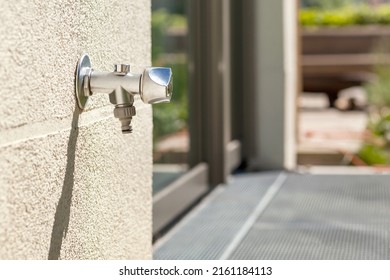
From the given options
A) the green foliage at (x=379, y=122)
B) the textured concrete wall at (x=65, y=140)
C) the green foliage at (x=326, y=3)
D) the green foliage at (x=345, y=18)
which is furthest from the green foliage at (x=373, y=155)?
the green foliage at (x=326, y=3)

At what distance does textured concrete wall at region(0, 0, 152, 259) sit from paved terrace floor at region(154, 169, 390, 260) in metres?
0.68

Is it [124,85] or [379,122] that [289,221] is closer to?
[124,85]

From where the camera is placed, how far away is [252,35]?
180 inches

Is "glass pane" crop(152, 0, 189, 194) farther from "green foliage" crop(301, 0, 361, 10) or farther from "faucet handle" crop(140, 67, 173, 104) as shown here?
"green foliage" crop(301, 0, 361, 10)

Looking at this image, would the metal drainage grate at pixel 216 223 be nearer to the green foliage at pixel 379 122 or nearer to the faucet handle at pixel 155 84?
the faucet handle at pixel 155 84

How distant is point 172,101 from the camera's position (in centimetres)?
326

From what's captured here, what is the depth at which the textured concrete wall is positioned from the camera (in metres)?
1.25

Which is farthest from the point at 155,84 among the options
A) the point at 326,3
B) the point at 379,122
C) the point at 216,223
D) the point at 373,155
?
the point at 326,3

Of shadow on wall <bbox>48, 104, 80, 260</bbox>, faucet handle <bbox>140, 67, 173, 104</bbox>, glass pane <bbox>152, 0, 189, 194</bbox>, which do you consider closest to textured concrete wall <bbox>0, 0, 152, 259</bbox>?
shadow on wall <bbox>48, 104, 80, 260</bbox>

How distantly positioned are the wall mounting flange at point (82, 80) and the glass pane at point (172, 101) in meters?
1.38

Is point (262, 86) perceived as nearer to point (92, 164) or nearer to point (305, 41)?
point (92, 164)

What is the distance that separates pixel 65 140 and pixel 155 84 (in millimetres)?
198

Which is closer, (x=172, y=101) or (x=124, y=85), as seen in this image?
(x=124, y=85)

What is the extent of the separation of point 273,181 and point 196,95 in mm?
720
